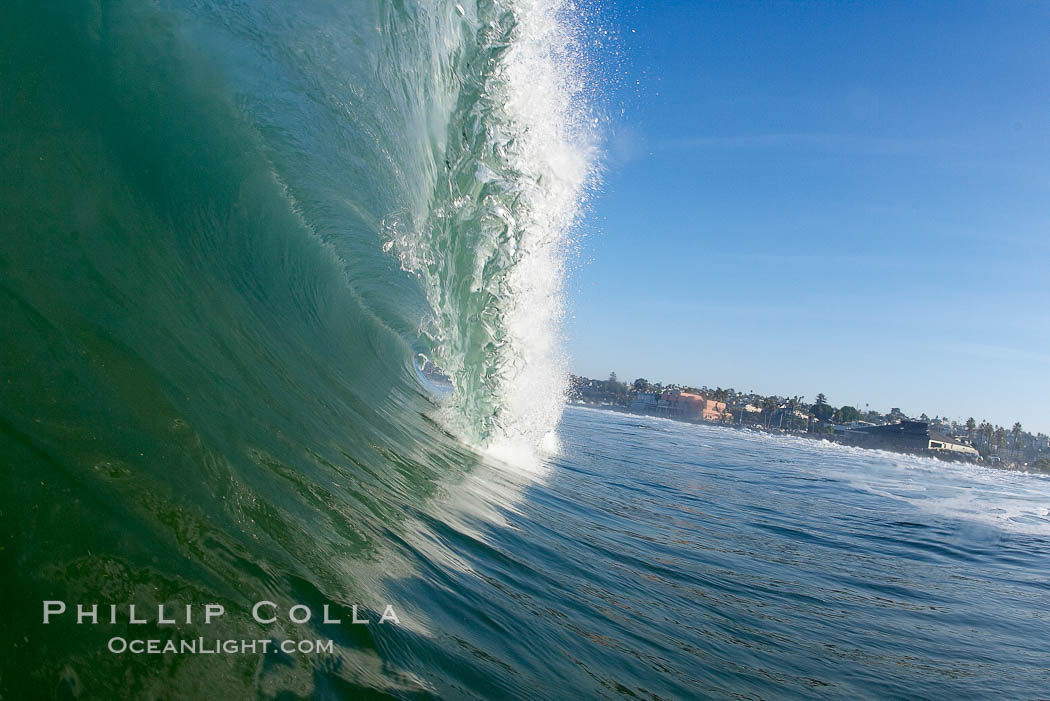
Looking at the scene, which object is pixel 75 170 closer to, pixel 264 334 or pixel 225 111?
pixel 264 334

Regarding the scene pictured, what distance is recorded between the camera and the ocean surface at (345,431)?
6.82 feet

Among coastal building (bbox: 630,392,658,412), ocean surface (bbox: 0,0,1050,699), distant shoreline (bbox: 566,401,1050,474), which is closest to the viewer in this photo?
ocean surface (bbox: 0,0,1050,699)

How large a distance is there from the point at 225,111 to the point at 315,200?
1809 millimetres

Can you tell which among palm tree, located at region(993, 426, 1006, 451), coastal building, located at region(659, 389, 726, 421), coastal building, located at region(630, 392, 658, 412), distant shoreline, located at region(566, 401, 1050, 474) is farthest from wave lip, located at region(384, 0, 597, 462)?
palm tree, located at region(993, 426, 1006, 451)

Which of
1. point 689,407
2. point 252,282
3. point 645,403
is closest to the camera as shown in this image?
point 252,282

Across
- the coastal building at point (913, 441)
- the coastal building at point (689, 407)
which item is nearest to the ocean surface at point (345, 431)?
the coastal building at point (913, 441)

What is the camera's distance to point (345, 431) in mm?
5344

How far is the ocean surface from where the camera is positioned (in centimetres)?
208

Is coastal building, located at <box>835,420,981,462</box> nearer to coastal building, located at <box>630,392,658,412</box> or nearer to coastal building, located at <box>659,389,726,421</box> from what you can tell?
coastal building, located at <box>659,389,726,421</box>

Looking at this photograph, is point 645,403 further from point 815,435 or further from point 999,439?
point 999,439

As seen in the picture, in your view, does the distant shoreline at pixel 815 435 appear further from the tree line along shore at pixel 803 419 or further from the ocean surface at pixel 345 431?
the ocean surface at pixel 345 431

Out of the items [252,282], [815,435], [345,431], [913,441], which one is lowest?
[815,435]

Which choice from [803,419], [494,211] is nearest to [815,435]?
[803,419]

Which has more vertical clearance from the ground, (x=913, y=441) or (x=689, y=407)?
(x=913, y=441)
